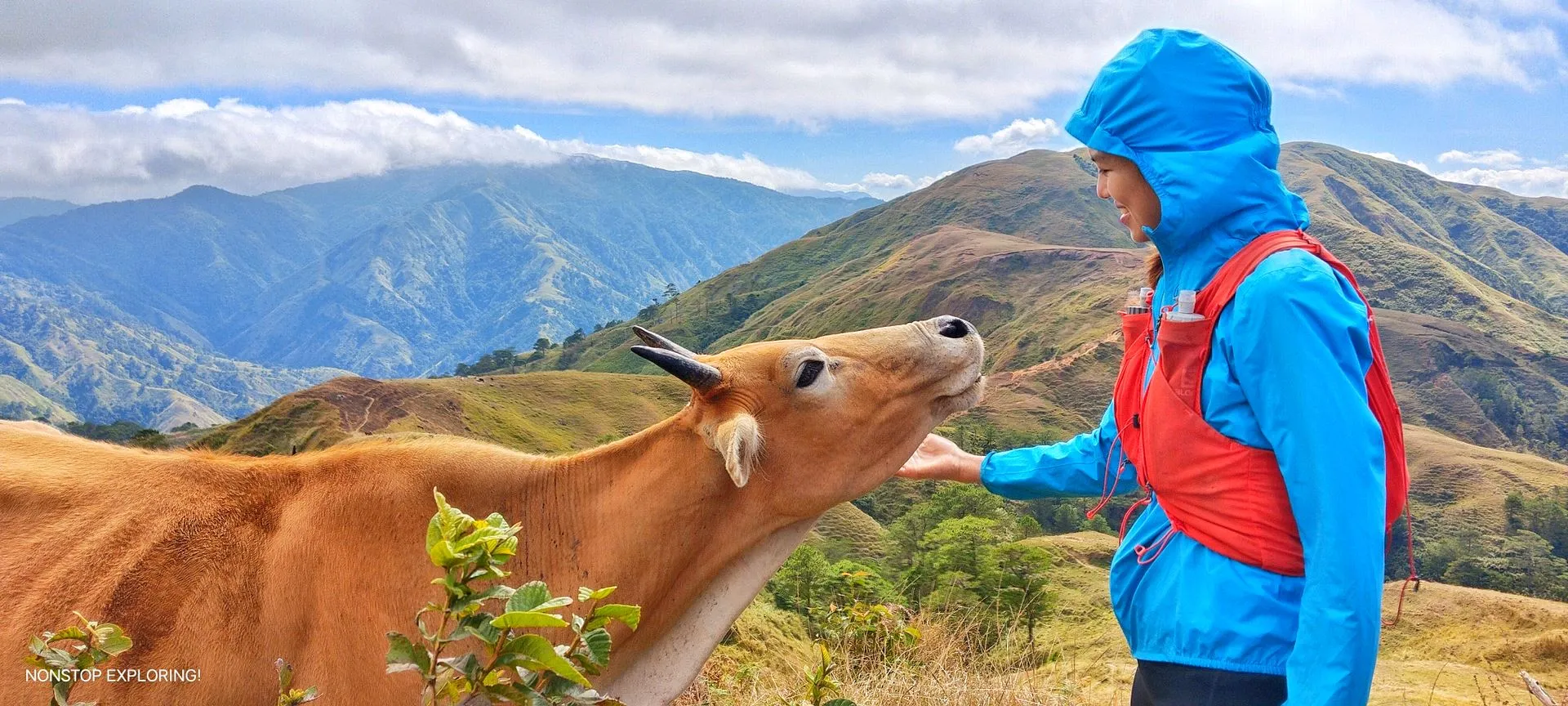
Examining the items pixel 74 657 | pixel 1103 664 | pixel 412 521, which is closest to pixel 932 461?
pixel 412 521

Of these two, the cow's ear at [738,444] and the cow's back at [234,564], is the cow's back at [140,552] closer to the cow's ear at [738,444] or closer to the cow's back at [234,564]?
the cow's back at [234,564]

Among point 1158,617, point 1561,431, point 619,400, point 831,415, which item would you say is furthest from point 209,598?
point 1561,431

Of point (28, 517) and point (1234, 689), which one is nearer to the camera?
point (1234, 689)

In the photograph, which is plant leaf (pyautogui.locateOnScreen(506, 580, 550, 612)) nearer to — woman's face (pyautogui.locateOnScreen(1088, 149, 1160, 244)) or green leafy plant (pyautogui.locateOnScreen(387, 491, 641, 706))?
green leafy plant (pyautogui.locateOnScreen(387, 491, 641, 706))

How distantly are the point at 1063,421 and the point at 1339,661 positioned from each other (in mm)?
96397

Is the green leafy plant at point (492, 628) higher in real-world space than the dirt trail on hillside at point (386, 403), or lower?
higher

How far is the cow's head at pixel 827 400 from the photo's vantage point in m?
5.64

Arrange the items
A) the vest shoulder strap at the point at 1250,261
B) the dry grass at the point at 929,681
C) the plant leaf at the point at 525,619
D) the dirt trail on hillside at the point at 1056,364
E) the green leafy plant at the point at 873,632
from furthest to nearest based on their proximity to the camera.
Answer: the dirt trail on hillside at the point at 1056,364 → the green leafy plant at the point at 873,632 → the dry grass at the point at 929,681 → the vest shoulder strap at the point at 1250,261 → the plant leaf at the point at 525,619

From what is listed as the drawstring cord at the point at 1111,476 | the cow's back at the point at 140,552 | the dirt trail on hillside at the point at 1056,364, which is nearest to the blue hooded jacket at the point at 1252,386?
the drawstring cord at the point at 1111,476

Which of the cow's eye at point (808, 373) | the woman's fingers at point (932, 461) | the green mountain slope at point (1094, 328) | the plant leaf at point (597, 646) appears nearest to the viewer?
the plant leaf at point (597, 646)

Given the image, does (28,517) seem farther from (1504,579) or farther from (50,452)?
(1504,579)

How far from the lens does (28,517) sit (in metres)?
5.49

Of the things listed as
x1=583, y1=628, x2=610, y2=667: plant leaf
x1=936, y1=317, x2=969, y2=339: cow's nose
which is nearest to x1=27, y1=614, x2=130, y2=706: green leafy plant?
x1=583, y1=628, x2=610, y2=667: plant leaf

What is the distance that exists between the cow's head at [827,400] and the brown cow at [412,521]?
1cm
